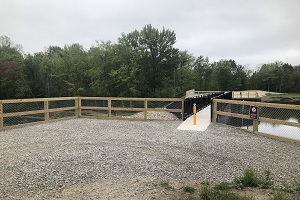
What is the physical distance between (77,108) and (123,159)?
25.9 ft

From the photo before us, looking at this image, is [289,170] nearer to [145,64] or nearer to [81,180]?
[81,180]

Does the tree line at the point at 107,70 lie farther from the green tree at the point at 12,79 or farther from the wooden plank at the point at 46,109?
the wooden plank at the point at 46,109

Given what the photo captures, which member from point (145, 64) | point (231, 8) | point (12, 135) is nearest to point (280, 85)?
point (145, 64)

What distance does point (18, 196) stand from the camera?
4262 millimetres

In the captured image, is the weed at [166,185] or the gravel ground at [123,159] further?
the gravel ground at [123,159]

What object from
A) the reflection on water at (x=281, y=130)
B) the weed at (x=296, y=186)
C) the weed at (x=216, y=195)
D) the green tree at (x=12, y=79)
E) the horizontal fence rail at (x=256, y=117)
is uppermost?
the green tree at (x=12, y=79)

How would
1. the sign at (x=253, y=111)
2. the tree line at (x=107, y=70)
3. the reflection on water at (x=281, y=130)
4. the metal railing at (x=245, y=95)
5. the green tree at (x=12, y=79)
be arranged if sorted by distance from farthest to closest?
the tree line at (x=107, y=70)
the green tree at (x=12, y=79)
the metal railing at (x=245, y=95)
the reflection on water at (x=281, y=130)
the sign at (x=253, y=111)

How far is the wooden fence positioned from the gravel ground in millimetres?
1083

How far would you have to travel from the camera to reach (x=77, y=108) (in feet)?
43.6

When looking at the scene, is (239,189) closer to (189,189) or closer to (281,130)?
(189,189)

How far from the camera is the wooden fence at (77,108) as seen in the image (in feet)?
34.4

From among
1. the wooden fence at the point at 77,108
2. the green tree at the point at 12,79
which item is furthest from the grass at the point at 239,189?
the green tree at the point at 12,79

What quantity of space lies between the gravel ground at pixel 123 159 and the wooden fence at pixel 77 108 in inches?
42.6

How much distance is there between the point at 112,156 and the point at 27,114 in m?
6.37
